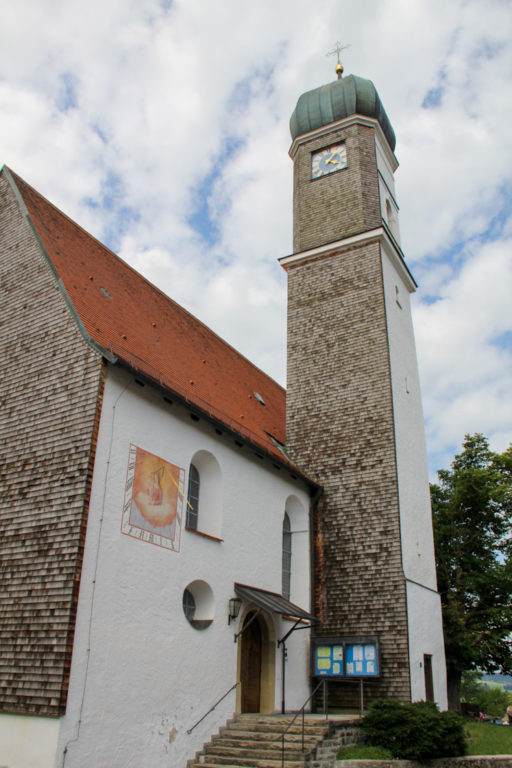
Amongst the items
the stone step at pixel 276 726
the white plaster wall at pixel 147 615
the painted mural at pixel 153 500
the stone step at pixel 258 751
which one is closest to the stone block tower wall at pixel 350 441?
the white plaster wall at pixel 147 615

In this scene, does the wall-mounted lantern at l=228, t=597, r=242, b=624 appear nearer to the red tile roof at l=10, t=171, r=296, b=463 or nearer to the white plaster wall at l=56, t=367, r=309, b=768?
the white plaster wall at l=56, t=367, r=309, b=768

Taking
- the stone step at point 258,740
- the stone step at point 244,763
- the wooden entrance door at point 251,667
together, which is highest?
the wooden entrance door at point 251,667

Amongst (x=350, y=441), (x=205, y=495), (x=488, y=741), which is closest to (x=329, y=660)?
(x=488, y=741)

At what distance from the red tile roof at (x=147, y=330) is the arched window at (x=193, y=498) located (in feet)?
3.86

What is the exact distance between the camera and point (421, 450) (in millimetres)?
17359

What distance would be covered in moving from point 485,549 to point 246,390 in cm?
1009

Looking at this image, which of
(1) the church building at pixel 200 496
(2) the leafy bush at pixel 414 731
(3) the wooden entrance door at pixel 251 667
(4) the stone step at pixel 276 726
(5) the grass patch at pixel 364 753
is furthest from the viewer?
(3) the wooden entrance door at pixel 251 667

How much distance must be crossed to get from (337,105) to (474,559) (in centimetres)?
1547

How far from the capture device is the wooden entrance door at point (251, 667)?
487 inches

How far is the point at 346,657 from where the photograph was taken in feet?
44.1

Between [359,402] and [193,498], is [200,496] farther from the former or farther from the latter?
[359,402]

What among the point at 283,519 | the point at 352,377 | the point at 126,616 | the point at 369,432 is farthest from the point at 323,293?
the point at 126,616

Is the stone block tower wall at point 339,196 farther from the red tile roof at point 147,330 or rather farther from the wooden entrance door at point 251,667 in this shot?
the wooden entrance door at point 251,667

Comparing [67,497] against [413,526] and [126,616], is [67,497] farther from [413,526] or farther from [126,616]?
[413,526]
